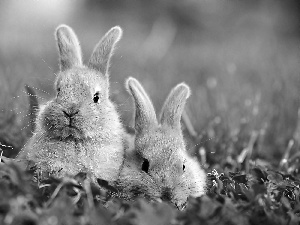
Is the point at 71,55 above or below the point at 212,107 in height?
below

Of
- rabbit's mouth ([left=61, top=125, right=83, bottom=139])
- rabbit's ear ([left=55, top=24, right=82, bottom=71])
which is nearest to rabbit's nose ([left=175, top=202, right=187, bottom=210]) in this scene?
rabbit's mouth ([left=61, top=125, right=83, bottom=139])

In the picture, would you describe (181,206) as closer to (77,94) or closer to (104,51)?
(77,94)

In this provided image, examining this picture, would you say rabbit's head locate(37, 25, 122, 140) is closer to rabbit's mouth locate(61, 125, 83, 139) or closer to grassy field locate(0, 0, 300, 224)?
rabbit's mouth locate(61, 125, 83, 139)

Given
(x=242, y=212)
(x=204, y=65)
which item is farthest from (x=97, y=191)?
(x=204, y=65)

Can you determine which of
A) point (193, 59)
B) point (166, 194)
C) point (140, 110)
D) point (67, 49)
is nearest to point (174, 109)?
point (140, 110)

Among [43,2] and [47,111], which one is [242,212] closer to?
[47,111]

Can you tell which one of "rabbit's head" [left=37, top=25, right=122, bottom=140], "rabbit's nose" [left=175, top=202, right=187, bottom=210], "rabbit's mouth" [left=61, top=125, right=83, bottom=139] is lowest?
→ "rabbit's nose" [left=175, top=202, right=187, bottom=210]
